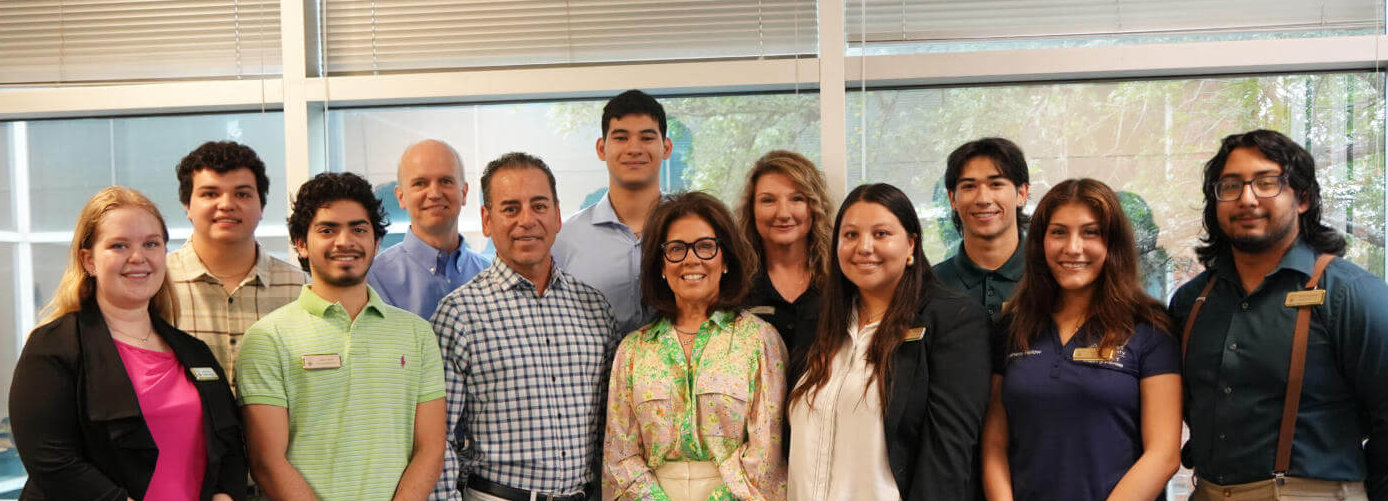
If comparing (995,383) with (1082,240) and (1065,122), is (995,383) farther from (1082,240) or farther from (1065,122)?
(1065,122)

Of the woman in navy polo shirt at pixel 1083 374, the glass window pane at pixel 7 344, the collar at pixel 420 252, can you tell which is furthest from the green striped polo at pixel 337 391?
the glass window pane at pixel 7 344

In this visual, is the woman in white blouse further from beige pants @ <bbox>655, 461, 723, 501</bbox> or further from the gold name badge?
the gold name badge

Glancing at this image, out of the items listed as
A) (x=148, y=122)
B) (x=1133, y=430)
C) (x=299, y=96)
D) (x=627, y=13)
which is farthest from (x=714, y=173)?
(x=148, y=122)

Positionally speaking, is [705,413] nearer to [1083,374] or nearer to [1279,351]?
[1083,374]

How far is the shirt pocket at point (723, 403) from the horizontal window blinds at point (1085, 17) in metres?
1.86

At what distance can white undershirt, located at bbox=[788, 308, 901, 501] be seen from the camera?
2.74 meters

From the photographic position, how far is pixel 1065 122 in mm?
4172

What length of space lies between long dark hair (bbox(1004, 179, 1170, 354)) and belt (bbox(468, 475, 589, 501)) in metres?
1.41

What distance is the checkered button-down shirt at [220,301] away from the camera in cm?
313

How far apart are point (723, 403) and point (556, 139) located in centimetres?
193

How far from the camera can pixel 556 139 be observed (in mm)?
4434

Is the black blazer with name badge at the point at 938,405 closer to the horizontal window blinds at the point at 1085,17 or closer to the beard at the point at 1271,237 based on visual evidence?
the beard at the point at 1271,237

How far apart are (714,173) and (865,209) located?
155 cm

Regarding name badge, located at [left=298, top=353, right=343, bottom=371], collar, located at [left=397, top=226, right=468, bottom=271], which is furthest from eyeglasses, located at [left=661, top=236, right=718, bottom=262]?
collar, located at [left=397, top=226, right=468, bottom=271]
